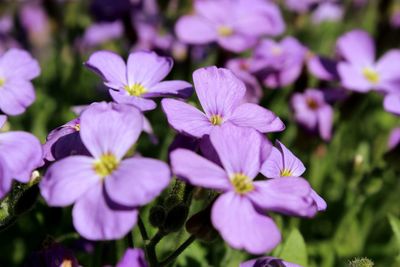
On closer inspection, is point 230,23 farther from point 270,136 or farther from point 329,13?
point 329,13

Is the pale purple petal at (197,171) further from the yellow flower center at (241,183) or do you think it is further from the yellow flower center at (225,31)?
the yellow flower center at (225,31)

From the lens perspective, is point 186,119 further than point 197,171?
Yes

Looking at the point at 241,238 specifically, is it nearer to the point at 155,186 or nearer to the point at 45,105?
the point at 155,186

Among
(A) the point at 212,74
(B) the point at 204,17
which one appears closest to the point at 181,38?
(B) the point at 204,17

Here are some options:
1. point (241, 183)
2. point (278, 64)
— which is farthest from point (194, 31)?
point (241, 183)

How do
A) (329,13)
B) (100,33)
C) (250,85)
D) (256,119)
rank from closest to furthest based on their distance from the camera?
(256,119), (250,85), (100,33), (329,13)

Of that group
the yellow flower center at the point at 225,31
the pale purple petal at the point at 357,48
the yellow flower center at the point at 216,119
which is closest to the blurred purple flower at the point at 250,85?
the yellow flower center at the point at 225,31
